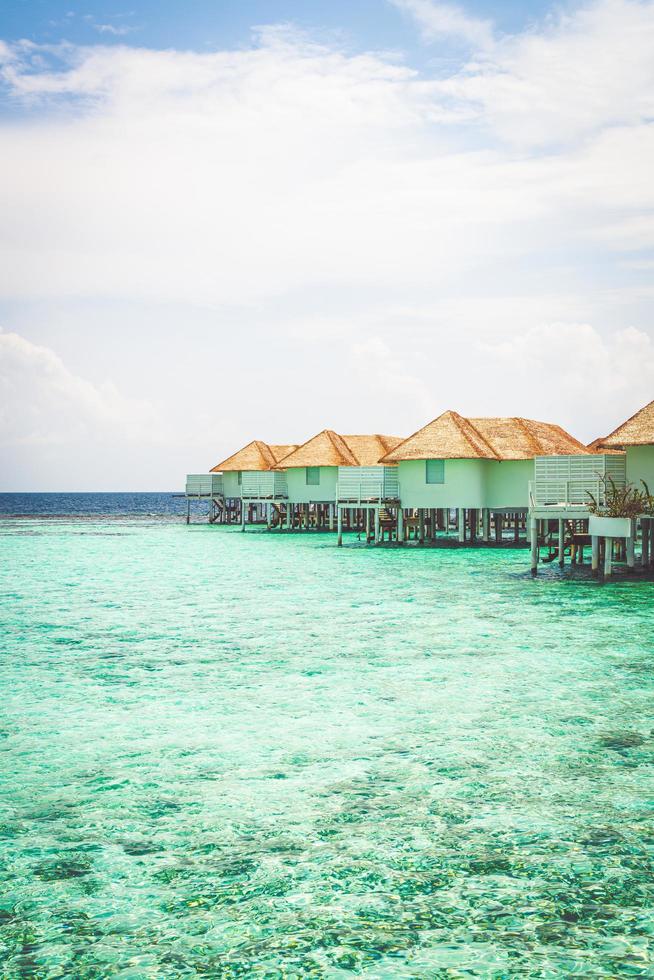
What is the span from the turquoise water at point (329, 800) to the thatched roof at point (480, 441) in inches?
682

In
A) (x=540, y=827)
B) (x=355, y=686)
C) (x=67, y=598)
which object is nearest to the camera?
(x=540, y=827)

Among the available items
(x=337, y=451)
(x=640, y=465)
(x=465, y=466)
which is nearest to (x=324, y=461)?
(x=337, y=451)

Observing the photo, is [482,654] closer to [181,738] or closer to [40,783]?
[181,738]

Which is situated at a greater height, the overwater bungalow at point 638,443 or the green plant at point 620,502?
the overwater bungalow at point 638,443

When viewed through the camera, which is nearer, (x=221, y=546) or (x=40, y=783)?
(x=40, y=783)

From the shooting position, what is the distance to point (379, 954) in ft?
13.7

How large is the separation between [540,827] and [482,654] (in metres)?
5.57

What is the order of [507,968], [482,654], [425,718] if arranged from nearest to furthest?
[507,968] < [425,718] < [482,654]

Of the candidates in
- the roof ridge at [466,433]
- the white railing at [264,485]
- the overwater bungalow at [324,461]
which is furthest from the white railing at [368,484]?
the white railing at [264,485]

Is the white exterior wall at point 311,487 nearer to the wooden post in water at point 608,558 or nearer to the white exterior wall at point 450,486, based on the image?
the white exterior wall at point 450,486

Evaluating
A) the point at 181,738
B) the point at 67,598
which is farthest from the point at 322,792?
the point at 67,598

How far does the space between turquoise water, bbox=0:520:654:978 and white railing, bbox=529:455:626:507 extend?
297 inches

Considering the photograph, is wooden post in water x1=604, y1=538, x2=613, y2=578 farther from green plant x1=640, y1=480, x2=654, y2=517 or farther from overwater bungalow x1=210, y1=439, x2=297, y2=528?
overwater bungalow x1=210, y1=439, x2=297, y2=528

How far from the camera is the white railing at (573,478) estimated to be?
20.8 metres
